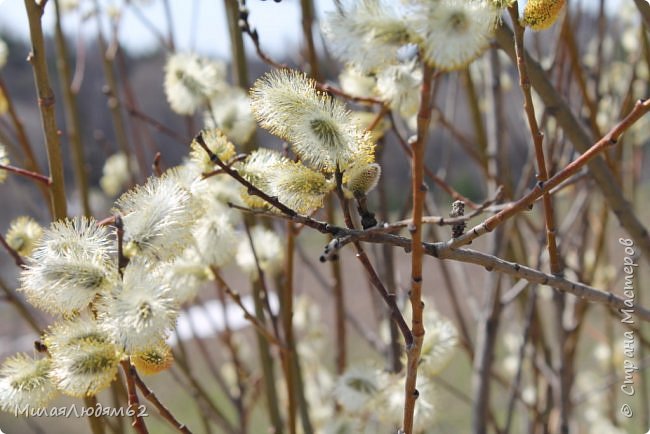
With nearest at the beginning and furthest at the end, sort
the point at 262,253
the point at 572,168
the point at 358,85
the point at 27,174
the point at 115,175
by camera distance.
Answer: the point at 572,168
the point at 27,174
the point at 358,85
the point at 262,253
the point at 115,175

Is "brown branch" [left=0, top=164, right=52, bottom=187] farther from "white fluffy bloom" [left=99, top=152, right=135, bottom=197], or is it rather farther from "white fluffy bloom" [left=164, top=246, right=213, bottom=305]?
"white fluffy bloom" [left=99, top=152, right=135, bottom=197]

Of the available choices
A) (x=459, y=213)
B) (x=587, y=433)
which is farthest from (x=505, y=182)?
(x=587, y=433)

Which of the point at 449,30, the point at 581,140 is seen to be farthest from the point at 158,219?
the point at 581,140

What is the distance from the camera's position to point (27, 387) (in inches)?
25.6

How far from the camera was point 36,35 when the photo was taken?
2.34 feet

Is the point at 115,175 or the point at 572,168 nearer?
the point at 572,168

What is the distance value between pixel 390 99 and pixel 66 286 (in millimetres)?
403

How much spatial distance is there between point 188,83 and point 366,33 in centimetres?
59

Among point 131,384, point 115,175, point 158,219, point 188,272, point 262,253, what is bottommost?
point 131,384

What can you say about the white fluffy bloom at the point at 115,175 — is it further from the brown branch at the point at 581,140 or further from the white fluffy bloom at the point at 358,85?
the brown branch at the point at 581,140

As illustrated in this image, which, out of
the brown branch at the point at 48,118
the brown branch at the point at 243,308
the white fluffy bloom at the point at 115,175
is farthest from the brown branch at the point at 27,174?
the white fluffy bloom at the point at 115,175

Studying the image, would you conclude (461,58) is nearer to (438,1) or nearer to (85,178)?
(438,1)

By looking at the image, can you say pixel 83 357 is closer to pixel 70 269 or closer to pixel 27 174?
pixel 70 269

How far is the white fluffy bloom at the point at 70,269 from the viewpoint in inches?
22.7
